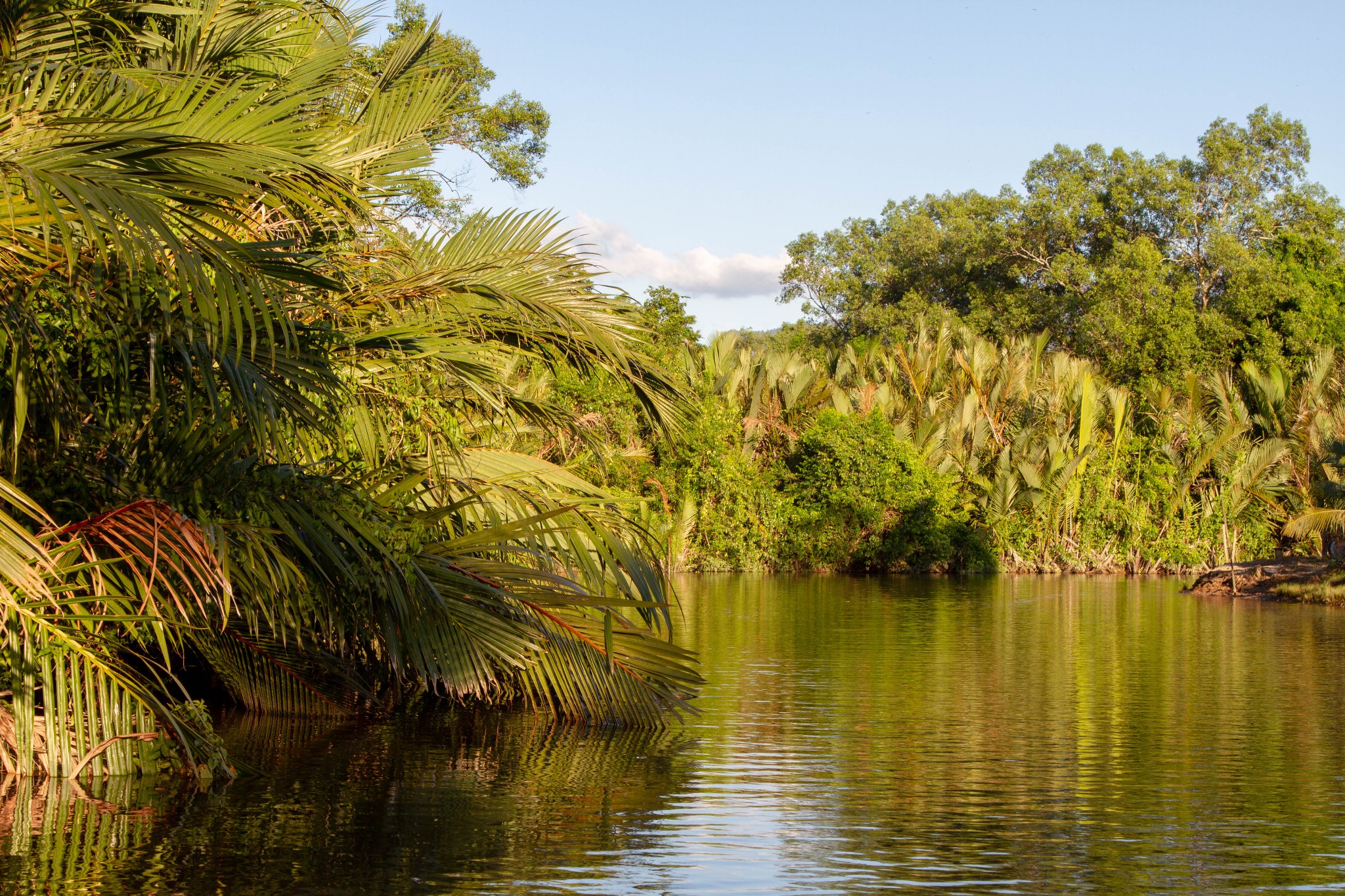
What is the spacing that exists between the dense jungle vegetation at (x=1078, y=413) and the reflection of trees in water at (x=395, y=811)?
2114 centimetres

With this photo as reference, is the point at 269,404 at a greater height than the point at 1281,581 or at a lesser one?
greater

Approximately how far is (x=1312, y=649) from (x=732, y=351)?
22692mm

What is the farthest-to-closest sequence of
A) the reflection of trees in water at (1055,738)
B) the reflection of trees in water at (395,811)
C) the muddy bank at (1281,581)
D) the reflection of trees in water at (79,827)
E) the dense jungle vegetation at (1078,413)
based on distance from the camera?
the dense jungle vegetation at (1078,413)
the muddy bank at (1281,581)
the reflection of trees in water at (1055,738)
the reflection of trees in water at (395,811)
the reflection of trees in water at (79,827)

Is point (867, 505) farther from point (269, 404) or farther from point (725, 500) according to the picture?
point (269, 404)

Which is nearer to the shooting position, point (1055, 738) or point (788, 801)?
point (788, 801)

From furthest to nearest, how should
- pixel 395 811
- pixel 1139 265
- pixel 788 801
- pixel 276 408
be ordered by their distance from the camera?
pixel 1139 265 < pixel 788 801 < pixel 395 811 < pixel 276 408

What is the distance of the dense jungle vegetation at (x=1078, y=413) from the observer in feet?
113

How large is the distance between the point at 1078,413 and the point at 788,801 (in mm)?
29368

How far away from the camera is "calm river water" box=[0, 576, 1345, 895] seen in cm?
586

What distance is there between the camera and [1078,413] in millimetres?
35000

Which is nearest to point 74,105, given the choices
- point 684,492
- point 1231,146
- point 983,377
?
point 684,492

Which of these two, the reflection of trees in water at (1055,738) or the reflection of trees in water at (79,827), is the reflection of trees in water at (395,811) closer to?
the reflection of trees in water at (79,827)

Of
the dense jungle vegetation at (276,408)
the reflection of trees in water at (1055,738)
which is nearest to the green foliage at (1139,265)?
the reflection of trees in water at (1055,738)

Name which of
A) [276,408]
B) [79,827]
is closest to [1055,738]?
[276,408]
